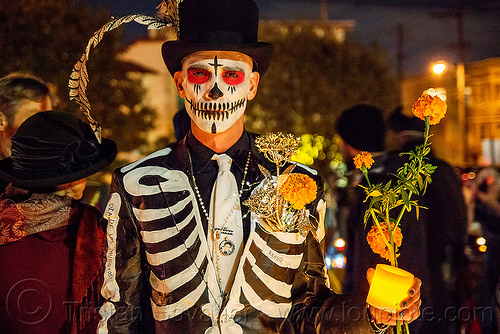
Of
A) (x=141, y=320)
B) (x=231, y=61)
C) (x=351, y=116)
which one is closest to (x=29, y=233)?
(x=141, y=320)

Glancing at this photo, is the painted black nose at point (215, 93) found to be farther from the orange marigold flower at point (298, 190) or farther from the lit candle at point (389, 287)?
the lit candle at point (389, 287)

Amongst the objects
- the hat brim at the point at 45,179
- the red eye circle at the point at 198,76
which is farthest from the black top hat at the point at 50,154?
the red eye circle at the point at 198,76

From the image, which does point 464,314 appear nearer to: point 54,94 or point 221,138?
point 221,138

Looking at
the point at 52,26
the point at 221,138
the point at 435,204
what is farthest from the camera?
the point at 52,26

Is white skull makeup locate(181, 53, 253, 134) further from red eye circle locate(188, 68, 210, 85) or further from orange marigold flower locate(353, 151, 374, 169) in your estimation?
orange marigold flower locate(353, 151, 374, 169)

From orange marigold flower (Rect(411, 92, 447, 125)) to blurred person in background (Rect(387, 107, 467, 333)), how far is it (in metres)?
2.07

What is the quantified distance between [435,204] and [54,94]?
3242 millimetres

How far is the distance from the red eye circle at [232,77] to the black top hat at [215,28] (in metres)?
0.11

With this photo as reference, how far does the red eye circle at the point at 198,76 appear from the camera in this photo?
8.63 ft

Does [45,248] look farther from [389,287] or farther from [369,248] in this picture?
[369,248]

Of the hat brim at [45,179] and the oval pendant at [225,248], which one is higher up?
the hat brim at [45,179]

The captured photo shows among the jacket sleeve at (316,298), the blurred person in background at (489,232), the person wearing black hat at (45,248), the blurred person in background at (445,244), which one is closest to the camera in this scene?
the jacket sleeve at (316,298)

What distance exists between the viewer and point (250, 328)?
8.14 ft

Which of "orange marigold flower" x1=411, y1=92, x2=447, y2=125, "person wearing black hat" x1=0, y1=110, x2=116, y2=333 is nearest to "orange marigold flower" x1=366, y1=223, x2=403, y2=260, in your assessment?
"orange marigold flower" x1=411, y1=92, x2=447, y2=125
